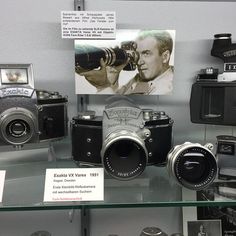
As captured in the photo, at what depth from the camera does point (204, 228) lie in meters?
0.70

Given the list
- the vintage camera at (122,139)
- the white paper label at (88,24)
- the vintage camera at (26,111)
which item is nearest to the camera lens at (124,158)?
the vintage camera at (122,139)

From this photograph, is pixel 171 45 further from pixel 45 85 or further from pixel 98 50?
pixel 45 85

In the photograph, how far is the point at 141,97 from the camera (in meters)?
0.71

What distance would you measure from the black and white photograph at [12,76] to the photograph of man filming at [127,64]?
110 millimetres

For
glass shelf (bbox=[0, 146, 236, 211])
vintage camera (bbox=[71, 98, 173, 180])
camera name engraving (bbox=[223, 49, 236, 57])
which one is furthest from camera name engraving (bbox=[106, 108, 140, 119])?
camera name engraving (bbox=[223, 49, 236, 57])

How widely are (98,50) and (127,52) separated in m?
0.05

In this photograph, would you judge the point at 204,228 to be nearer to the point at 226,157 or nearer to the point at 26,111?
the point at 226,157

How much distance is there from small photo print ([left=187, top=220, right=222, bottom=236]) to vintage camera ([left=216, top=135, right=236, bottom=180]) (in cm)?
16

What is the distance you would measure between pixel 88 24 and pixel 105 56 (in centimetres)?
6

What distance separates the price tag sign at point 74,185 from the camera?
0.52m

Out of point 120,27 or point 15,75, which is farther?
point 120,27

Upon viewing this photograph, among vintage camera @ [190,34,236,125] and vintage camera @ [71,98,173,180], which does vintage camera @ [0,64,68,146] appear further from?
vintage camera @ [190,34,236,125]

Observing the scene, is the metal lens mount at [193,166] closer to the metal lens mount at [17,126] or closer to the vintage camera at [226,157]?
the vintage camera at [226,157]

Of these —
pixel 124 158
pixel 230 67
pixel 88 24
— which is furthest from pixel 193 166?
pixel 88 24
